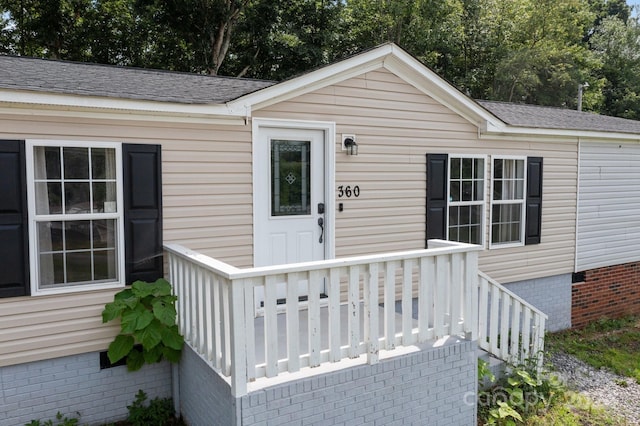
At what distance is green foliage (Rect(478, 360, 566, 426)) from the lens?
4.24 metres

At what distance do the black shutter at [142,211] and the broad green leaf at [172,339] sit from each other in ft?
1.82

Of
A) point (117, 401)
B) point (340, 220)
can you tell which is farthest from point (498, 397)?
point (117, 401)

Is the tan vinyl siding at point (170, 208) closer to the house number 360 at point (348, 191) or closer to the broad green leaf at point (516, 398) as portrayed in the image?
the house number 360 at point (348, 191)

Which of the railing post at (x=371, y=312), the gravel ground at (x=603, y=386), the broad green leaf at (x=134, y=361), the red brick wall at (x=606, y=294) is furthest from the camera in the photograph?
the red brick wall at (x=606, y=294)

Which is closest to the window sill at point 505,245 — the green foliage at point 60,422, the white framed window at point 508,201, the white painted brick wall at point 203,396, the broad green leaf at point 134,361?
the white framed window at point 508,201

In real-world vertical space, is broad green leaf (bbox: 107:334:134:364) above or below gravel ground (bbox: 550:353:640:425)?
above

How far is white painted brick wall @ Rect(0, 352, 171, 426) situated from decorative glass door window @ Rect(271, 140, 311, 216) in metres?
1.91

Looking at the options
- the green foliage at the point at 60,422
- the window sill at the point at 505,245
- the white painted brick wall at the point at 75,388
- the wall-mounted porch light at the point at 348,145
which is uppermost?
the wall-mounted porch light at the point at 348,145

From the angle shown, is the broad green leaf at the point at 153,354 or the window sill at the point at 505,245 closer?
the broad green leaf at the point at 153,354

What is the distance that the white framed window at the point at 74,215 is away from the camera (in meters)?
3.79

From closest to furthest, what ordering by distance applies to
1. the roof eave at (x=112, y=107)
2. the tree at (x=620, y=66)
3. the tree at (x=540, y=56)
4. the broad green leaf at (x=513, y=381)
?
the roof eave at (x=112, y=107), the broad green leaf at (x=513, y=381), the tree at (x=540, y=56), the tree at (x=620, y=66)

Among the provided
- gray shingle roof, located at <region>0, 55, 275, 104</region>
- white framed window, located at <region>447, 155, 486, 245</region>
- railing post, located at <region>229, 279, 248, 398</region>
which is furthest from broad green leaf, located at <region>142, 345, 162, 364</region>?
white framed window, located at <region>447, 155, 486, 245</region>

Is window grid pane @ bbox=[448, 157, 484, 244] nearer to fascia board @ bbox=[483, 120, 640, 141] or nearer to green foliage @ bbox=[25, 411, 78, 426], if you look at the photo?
fascia board @ bbox=[483, 120, 640, 141]

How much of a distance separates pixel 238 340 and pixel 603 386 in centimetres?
449
